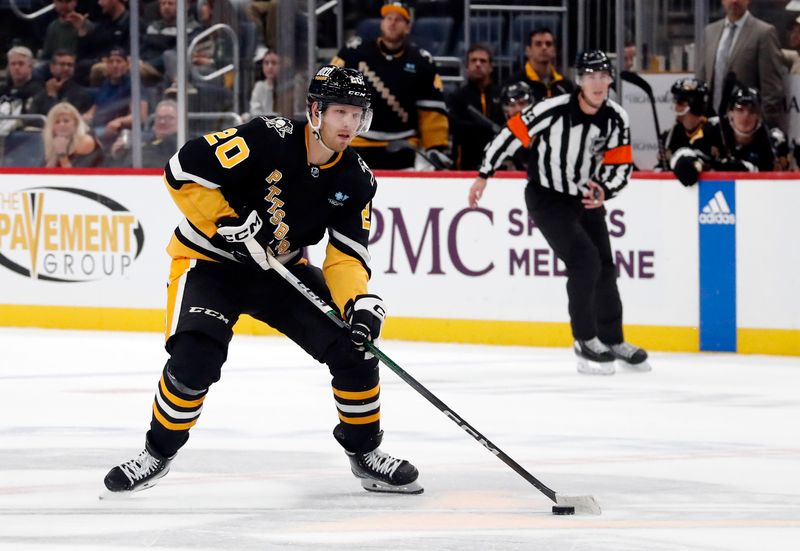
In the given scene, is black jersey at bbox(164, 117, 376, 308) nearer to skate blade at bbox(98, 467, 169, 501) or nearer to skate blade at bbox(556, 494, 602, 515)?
skate blade at bbox(98, 467, 169, 501)

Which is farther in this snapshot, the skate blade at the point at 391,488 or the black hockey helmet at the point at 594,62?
the black hockey helmet at the point at 594,62

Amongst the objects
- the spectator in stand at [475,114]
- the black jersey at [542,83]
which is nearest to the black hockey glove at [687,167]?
the black jersey at [542,83]

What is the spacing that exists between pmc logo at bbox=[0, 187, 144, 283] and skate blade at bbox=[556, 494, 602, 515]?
451 cm

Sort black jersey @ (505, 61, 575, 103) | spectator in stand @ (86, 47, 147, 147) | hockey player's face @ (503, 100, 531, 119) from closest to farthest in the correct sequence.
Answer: hockey player's face @ (503, 100, 531, 119), black jersey @ (505, 61, 575, 103), spectator in stand @ (86, 47, 147, 147)

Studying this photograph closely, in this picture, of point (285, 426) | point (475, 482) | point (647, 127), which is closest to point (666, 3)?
point (647, 127)

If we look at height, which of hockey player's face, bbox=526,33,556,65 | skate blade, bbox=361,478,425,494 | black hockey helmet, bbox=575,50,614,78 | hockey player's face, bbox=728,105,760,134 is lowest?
skate blade, bbox=361,478,425,494

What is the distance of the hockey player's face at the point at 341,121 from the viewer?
12.5 feet

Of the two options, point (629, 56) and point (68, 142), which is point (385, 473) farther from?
point (68, 142)

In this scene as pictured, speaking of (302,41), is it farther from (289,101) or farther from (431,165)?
(431,165)

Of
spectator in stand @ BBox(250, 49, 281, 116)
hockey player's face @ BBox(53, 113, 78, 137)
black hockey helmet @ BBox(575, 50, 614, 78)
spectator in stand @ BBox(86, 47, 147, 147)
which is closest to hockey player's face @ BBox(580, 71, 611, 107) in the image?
black hockey helmet @ BBox(575, 50, 614, 78)

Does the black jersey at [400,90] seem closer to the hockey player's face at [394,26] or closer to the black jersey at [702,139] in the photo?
the hockey player's face at [394,26]

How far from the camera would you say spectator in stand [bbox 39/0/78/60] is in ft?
30.5

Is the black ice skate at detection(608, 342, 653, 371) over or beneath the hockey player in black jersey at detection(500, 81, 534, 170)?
beneath

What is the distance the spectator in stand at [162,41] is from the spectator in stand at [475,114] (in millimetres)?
1686
